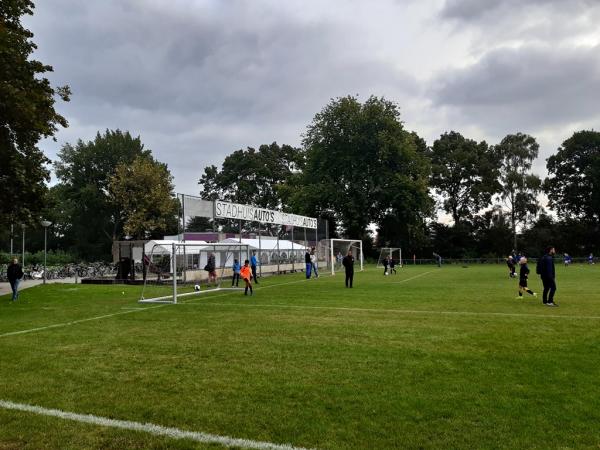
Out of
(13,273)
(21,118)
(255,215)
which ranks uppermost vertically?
(21,118)

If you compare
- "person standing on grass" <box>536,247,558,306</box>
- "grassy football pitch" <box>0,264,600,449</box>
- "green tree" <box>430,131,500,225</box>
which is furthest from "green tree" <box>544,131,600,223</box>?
"grassy football pitch" <box>0,264,600,449</box>

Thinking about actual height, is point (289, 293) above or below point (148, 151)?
below

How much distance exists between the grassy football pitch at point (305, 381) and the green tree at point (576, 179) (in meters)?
58.0

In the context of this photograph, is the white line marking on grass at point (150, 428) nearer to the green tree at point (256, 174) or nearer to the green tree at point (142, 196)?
the green tree at point (142, 196)

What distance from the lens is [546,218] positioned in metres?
63.4

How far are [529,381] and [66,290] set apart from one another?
69.3 ft

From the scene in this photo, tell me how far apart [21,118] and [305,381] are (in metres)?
12.9

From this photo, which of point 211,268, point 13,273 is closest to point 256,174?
point 211,268

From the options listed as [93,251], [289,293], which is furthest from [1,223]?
[93,251]

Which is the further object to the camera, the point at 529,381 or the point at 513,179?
the point at 513,179

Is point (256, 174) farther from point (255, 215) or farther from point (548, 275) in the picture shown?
point (548, 275)

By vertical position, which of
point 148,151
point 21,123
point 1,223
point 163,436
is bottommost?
point 163,436

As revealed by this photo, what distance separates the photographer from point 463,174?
67375mm

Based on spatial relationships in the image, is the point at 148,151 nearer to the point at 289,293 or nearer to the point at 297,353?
the point at 289,293
